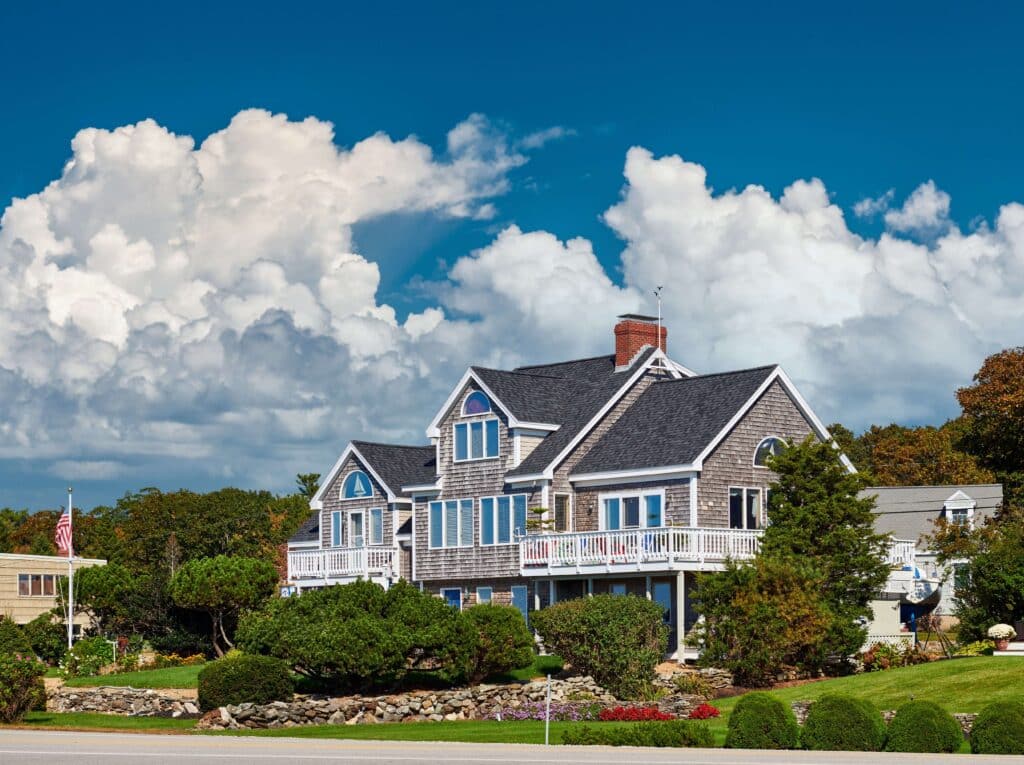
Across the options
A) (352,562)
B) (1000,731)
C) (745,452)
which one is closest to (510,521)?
(352,562)

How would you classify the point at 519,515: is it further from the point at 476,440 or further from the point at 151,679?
the point at 151,679

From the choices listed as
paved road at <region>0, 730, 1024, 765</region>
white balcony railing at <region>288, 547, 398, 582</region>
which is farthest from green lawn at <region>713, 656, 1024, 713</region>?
white balcony railing at <region>288, 547, 398, 582</region>

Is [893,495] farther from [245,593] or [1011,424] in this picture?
[245,593]

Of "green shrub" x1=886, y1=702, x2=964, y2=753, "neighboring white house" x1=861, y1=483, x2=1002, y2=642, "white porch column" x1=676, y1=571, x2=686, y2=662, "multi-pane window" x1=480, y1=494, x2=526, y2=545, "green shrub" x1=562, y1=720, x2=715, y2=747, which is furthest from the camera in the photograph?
"multi-pane window" x1=480, y1=494, x2=526, y2=545

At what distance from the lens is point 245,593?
2365 inches

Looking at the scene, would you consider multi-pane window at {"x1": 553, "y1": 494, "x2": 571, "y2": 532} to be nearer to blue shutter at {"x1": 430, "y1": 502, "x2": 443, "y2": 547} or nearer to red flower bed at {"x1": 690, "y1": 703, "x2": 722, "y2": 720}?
blue shutter at {"x1": 430, "y1": 502, "x2": 443, "y2": 547}

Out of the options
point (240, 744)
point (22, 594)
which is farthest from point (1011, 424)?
point (22, 594)

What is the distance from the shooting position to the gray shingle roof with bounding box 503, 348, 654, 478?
180ft

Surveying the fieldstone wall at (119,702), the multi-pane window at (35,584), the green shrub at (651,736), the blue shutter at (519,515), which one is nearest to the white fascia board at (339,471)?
the blue shutter at (519,515)

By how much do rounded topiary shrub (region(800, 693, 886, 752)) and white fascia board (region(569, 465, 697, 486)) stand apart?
19.7m

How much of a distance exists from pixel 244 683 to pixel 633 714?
35.2 feet

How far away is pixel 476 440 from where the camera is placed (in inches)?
2250

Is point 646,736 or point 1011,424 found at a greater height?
point 1011,424

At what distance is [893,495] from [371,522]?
30101mm
